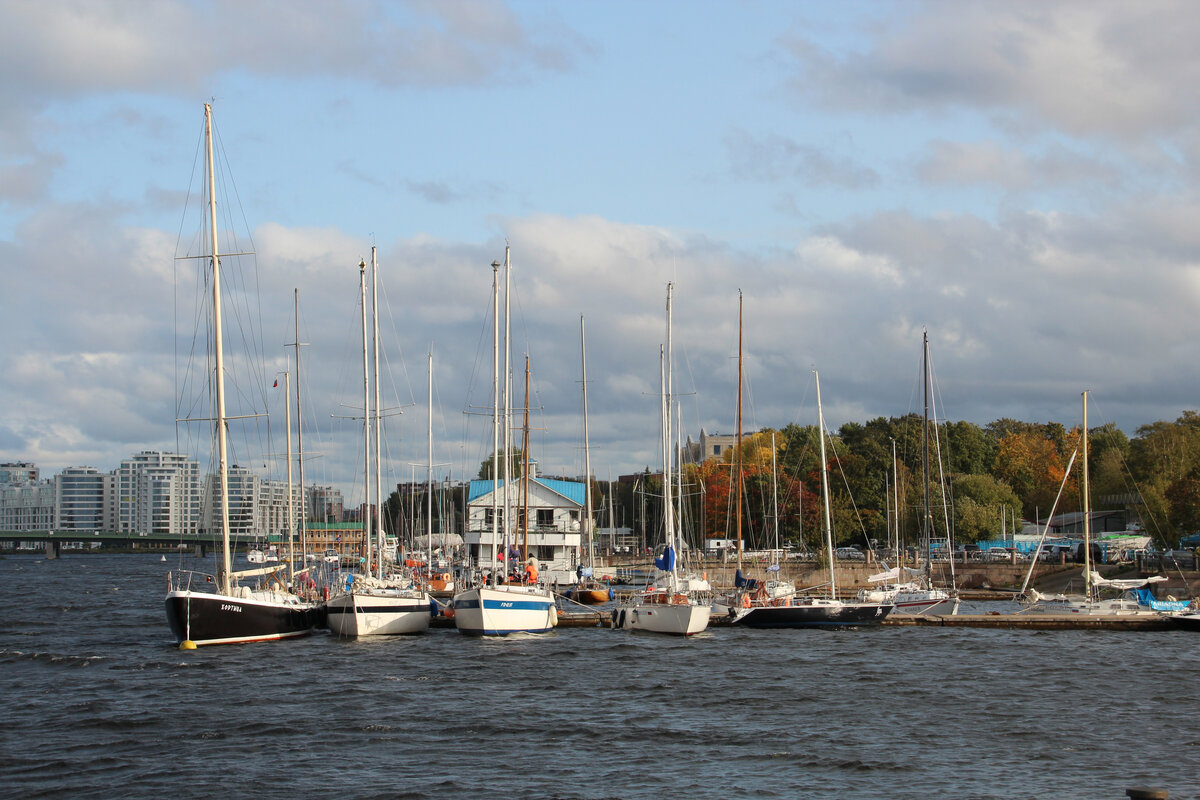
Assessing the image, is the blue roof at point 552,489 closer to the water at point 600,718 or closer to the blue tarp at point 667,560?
the blue tarp at point 667,560

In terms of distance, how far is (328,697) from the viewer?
33.2m

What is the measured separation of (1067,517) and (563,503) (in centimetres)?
5685

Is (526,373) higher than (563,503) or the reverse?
higher

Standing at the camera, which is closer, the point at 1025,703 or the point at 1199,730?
the point at 1199,730

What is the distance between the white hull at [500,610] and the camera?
47438 millimetres

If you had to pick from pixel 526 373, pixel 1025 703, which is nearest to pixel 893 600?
pixel 526 373

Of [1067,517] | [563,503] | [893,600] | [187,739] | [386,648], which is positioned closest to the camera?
[187,739]

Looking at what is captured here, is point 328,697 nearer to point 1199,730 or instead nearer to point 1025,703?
point 1025,703

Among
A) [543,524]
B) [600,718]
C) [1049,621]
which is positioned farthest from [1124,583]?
[543,524]

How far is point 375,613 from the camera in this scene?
4738cm

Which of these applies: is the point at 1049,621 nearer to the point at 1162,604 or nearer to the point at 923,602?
the point at 1162,604

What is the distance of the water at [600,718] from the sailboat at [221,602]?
3.14 feet

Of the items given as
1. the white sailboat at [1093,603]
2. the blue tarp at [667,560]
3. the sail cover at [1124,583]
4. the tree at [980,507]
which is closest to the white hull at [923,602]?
the white sailboat at [1093,603]

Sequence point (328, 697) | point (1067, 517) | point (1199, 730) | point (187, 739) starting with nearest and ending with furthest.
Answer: point (187, 739) < point (1199, 730) < point (328, 697) < point (1067, 517)
